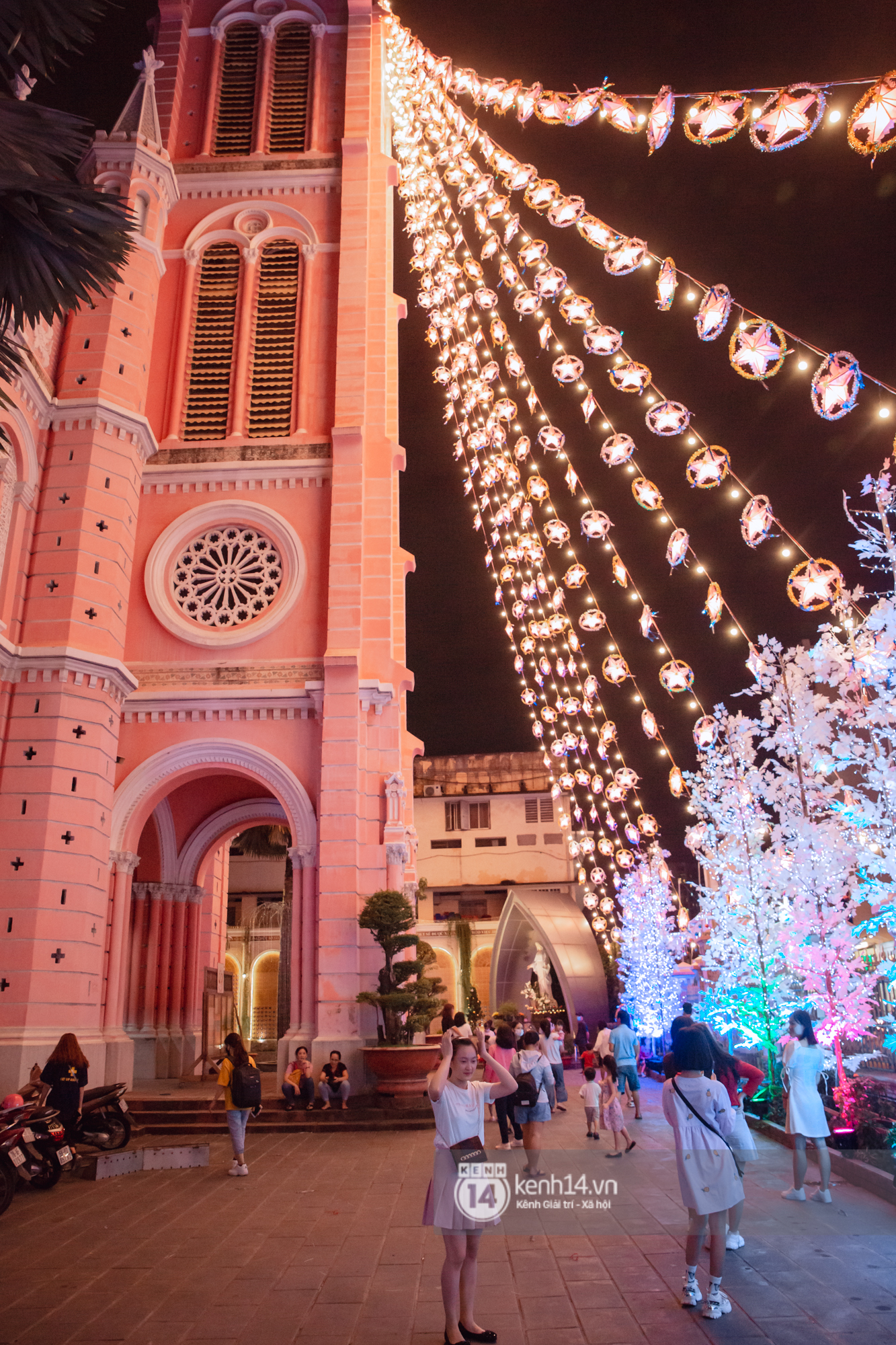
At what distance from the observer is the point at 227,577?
60.6 ft

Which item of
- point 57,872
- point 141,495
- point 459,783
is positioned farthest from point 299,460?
point 459,783

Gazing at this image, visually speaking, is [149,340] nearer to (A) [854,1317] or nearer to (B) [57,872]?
(B) [57,872]

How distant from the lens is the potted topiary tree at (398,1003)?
14.2m

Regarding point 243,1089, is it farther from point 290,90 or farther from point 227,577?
point 290,90

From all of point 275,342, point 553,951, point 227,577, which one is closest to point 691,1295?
point 227,577

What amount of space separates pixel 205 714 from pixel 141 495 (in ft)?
16.6

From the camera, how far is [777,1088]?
40.9 ft

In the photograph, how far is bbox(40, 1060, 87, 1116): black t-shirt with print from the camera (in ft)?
33.5

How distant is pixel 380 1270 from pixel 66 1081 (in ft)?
18.9

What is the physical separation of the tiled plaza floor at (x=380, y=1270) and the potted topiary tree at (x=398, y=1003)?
5244mm

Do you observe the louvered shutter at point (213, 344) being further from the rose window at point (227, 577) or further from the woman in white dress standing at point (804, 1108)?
the woman in white dress standing at point (804, 1108)

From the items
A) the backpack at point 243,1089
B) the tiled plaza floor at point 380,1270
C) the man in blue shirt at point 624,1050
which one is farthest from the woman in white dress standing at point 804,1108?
the backpack at point 243,1089

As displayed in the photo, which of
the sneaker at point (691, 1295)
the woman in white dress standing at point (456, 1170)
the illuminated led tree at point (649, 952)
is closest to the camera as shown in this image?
the woman in white dress standing at point (456, 1170)

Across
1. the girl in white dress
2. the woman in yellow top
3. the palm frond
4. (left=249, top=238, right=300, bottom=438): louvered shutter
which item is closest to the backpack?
the woman in yellow top
